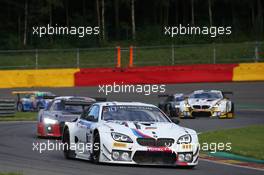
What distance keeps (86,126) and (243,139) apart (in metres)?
6.44

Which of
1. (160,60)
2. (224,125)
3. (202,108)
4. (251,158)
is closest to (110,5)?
(160,60)

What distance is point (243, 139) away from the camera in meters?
20.9

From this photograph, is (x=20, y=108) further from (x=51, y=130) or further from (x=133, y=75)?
(x=51, y=130)

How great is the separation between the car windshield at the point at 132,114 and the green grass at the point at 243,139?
238 cm

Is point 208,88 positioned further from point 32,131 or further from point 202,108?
point 32,131

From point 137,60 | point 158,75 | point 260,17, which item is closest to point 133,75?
point 158,75

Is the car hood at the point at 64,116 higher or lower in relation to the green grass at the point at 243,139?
higher

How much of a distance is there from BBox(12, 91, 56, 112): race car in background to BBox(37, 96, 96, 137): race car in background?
1524 cm

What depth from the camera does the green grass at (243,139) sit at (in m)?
17.8

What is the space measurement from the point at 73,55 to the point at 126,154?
27238 millimetres

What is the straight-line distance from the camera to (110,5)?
190 feet

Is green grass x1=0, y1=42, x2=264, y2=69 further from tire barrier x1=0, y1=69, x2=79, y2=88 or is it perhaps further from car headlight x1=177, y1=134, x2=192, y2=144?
car headlight x1=177, y1=134, x2=192, y2=144

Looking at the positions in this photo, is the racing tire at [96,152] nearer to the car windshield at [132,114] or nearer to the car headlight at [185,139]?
the car windshield at [132,114]

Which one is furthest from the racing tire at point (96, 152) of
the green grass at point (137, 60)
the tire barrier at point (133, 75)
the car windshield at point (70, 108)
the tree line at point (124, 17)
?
the tree line at point (124, 17)
